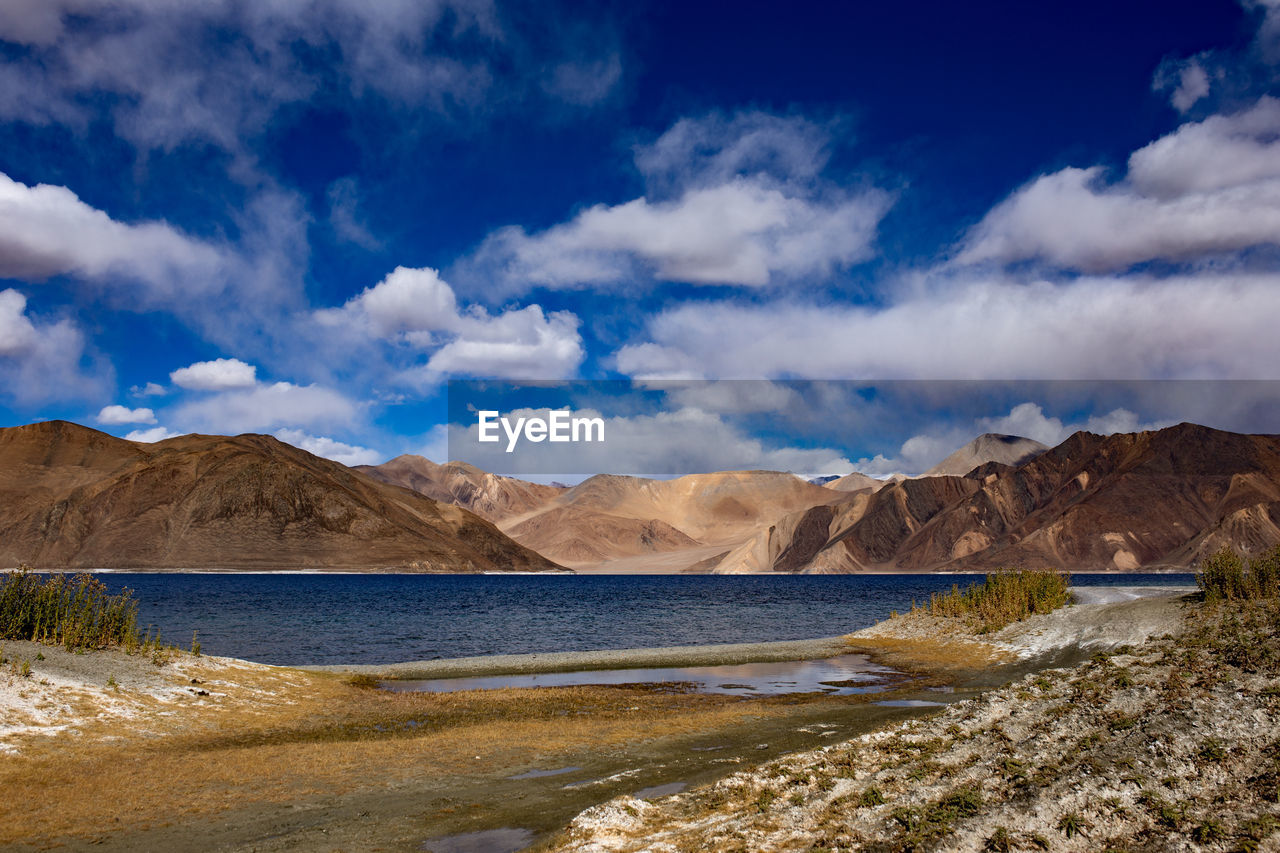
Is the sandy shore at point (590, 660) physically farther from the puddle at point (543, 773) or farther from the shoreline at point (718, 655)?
the puddle at point (543, 773)

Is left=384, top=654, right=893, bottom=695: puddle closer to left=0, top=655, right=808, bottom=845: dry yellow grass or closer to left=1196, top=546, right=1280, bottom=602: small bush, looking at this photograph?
left=0, top=655, right=808, bottom=845: dry yellow grass

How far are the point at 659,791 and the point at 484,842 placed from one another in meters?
3.29

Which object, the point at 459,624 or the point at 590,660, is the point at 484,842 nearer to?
the point at 590,660

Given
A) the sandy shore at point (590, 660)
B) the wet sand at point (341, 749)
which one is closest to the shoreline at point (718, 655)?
the sandy shore at point (590, 660)

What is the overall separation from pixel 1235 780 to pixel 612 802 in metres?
7.39

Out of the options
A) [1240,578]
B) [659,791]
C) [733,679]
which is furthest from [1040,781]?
[1240,578]

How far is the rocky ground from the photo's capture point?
902 cm

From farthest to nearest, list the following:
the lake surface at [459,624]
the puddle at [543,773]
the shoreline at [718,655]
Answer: the lake surface at [459,624]
the shoreline at [718,655]
the puddle at [543,773]

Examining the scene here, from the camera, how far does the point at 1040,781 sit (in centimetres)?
1028

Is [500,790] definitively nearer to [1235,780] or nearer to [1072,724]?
[1072,724]

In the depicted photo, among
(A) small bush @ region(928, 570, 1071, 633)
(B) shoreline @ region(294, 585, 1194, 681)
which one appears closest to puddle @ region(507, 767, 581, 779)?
(B) shoreline @ region(294, 585, 1194, 681)

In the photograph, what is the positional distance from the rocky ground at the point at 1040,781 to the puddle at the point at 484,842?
0.79m

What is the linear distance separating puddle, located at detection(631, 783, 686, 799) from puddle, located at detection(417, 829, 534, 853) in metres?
2.28

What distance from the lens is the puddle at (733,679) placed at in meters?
27.9
